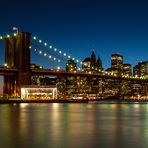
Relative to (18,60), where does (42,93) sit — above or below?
below

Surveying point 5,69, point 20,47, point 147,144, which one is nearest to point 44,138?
point 147,144

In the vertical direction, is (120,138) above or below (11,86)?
below

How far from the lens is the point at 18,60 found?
71.9 m

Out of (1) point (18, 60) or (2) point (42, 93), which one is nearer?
(1) point (18, 60)

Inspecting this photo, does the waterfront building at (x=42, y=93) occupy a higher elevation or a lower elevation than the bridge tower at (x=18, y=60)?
lower

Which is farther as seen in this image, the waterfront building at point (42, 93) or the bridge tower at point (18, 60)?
the waterfront building at point (42, 93)

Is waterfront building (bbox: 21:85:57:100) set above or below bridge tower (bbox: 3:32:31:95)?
below

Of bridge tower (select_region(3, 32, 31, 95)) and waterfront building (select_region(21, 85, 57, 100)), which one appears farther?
waterfront building (select_region(21, 85, 57, 100))

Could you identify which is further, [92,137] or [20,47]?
[20,47]

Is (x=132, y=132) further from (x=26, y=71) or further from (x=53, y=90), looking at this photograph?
(x=53, y=90)

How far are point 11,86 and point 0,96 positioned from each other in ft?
11.9

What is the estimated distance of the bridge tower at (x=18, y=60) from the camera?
67688 millimetres

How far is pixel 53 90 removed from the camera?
3108 inches

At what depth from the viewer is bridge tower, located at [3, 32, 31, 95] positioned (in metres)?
67.7
